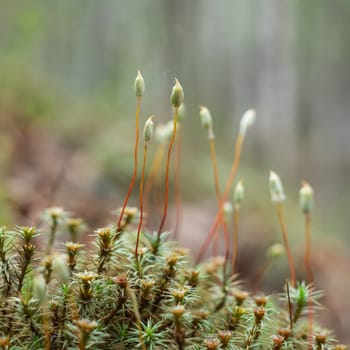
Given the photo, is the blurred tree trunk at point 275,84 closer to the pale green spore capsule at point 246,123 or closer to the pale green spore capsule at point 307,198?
the pale green spore capsule at point 246,123

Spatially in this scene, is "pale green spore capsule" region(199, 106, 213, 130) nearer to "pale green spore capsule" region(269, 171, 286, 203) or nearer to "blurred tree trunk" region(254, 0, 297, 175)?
"pale green spore capsule" region(269, 171, 286, 203)

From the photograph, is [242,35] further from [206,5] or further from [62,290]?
[62,290]

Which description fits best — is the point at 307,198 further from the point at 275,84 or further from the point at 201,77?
the point at 201,77

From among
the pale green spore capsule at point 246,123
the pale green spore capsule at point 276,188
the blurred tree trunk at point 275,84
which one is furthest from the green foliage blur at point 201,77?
the pale green spore capsule at point 276,188

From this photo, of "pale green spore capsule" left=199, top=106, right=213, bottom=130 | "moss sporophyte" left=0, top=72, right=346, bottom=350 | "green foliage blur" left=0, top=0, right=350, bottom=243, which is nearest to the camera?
"moss sporophyte" left=0, top=72, right=346, bottom=350

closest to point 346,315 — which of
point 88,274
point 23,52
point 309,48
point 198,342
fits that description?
point 198,342

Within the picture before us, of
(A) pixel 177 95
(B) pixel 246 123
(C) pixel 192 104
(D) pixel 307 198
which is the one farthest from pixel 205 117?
(C) pixel 192 104

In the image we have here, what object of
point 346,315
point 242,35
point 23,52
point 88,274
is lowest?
point 88,274

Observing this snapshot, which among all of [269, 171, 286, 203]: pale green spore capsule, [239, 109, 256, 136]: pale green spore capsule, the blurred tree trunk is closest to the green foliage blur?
the blurred tree trunk

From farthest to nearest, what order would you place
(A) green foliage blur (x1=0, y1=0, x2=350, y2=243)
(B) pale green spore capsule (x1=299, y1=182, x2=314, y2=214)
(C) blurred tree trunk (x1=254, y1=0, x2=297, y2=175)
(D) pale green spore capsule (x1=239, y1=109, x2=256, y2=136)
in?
(C) blurred tree trunk (x1=254, y1=0, x2=297, y2=175), (A) green foliage blur (x1=0, y1=0, x2=350, y2=243), (D) pale green spore capsule (x1=239, y1=109, x2=256, y2=136), (B) pale green spore capsule (x1=299, y1=182, x2=314, y2=214)
